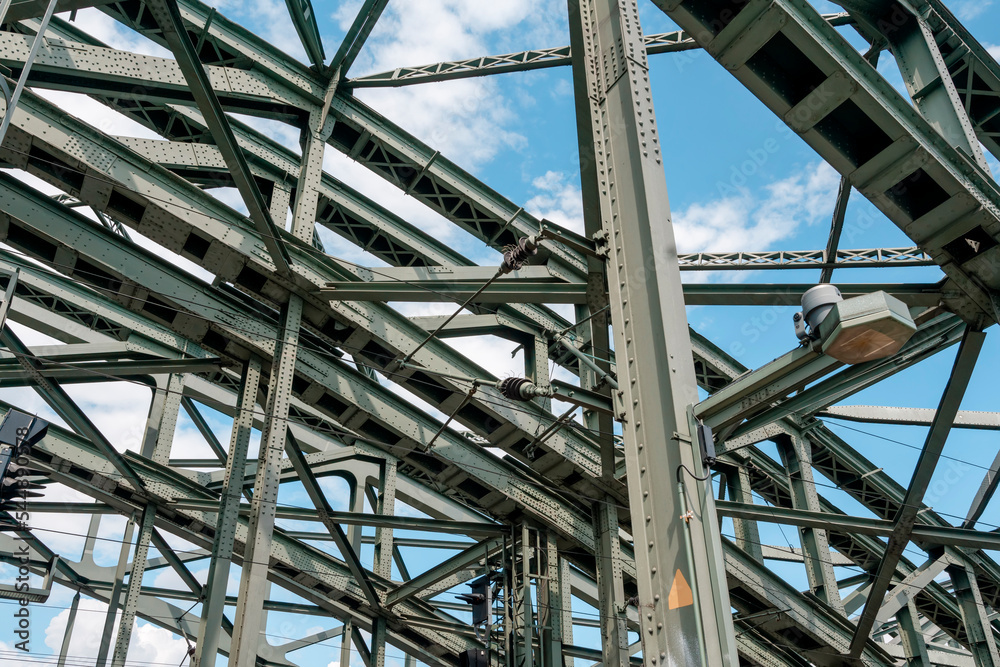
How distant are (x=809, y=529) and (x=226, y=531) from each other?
44.4ft

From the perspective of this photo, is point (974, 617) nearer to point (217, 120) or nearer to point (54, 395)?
point (217, 120)

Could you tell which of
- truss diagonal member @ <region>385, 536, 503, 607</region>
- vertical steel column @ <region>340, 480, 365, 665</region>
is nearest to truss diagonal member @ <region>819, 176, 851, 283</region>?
truss diagonal member @ <region>385, 536, 503, 607</region>

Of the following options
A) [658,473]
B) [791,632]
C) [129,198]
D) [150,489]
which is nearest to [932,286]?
[658,473]

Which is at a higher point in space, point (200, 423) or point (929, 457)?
point (200, 423)

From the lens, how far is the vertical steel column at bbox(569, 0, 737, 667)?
21.5ft

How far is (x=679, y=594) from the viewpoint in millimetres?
6590

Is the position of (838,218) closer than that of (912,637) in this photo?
Yes

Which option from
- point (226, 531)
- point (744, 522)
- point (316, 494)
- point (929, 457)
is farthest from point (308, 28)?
point (744, 522)

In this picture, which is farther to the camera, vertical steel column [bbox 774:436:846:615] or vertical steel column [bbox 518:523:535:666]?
vertical steel column [bbox 774:436:846:615]

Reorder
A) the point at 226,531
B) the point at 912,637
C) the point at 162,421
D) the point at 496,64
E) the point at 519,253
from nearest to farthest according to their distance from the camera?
the point at 519,253 → the point at 226,531 → the point at 496,64 → the point at 162,421 → the point at 912,637

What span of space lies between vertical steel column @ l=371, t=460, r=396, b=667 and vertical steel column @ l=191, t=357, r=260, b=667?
598cm

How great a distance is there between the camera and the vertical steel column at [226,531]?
36.3 feet

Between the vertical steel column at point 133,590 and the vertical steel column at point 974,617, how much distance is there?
17.3m

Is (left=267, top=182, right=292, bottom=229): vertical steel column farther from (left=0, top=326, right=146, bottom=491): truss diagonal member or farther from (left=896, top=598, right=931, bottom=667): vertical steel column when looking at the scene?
(left=896, top=598, right=931, bottom=667): vertical steel column
